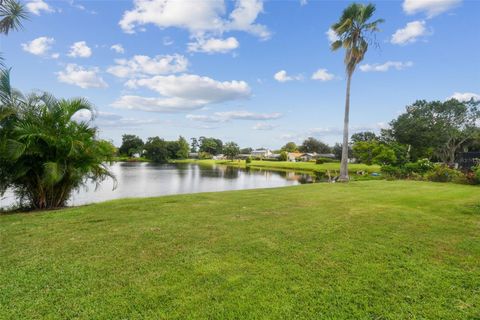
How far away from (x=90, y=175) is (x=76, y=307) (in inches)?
226

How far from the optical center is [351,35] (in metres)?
14.0

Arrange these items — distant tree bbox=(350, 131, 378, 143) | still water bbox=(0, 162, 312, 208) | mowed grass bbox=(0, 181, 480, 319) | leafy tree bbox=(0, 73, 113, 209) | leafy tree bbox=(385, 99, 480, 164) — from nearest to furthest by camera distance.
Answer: mowed grass bbox=(0, 181, 480, 319) → leafy tree bbox=(0, 73, 113, 209) → still water bbox=(0, 162, 312, 208) → leafy tree bbox=(385, 99, 480, 164) → distant tree bbox=(350, 131, 378, 143)

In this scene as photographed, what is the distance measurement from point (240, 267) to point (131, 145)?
76526mm

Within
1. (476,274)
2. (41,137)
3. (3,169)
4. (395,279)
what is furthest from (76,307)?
(3,169)

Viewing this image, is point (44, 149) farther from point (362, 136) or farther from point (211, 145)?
point (211, 145)

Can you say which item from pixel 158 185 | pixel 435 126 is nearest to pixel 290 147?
pixel 435 126

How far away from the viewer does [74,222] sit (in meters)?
4.71

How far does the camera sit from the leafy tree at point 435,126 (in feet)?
102

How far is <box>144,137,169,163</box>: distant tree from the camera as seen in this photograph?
6881 cm

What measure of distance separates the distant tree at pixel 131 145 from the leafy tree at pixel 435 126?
6151 centimetres

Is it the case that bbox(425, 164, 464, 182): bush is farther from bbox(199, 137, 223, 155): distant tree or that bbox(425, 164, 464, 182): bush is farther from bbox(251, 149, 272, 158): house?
bbox(199, 137, 223, 155): distant tree

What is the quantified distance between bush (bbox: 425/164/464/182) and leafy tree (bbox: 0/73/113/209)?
14968 millimetres

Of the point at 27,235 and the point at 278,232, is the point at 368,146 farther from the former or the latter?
the point at 27,235

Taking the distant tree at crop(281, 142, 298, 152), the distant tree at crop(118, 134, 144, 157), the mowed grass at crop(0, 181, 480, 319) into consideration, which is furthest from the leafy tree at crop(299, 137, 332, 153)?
the mowed grass at crop(0, 181, 480, 319)
